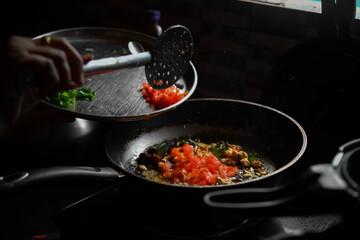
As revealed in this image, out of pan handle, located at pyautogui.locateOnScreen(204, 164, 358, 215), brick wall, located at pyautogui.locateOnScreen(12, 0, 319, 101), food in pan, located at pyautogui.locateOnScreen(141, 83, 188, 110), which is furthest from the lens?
brick wall, located at pyautogui.locateOnScreen(12, 0, 319, 101)

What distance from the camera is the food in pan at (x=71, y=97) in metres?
1.20

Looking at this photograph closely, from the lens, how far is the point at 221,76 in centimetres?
179

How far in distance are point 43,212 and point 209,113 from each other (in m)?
0.72

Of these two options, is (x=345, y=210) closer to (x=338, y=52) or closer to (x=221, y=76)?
(x=338, y=52)

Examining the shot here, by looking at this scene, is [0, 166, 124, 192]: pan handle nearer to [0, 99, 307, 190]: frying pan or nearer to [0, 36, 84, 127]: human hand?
[0, 99, 307, 190]: frying pan

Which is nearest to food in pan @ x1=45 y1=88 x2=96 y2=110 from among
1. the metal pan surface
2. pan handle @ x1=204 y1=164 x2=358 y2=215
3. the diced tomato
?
the metal pan surface

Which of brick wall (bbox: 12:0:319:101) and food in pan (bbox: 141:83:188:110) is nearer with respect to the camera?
food in pan (bbox: 141:83:188:110)

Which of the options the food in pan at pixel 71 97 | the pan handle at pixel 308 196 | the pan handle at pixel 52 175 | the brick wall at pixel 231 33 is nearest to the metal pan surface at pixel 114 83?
the food in pan at pixel 71 97

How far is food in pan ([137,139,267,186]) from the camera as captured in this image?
3.76ft

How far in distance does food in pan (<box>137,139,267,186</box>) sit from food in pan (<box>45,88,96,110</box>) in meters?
0.28

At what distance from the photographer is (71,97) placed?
1.24 m

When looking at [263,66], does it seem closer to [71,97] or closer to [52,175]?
[71,97]

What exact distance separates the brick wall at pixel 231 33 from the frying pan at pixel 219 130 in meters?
0.35

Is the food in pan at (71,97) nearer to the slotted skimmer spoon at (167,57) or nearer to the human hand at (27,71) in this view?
the slotted skimmer spoon at (167,57)
